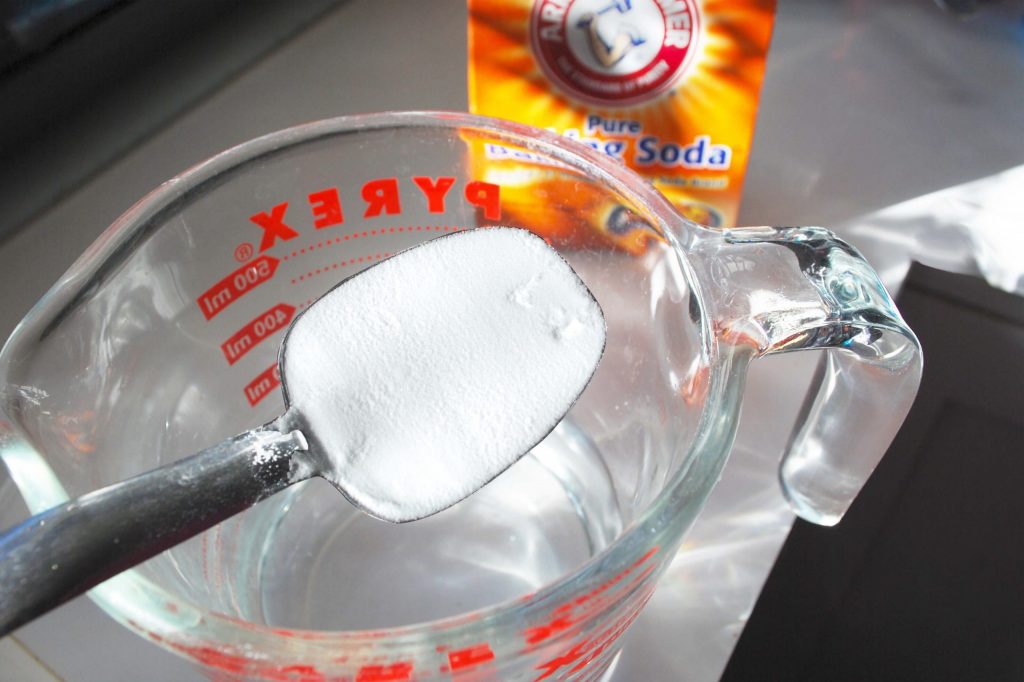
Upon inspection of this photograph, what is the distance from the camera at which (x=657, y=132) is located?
60cm

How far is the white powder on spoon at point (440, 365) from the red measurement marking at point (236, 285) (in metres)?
0.08

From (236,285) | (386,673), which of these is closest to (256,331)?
(236,285)

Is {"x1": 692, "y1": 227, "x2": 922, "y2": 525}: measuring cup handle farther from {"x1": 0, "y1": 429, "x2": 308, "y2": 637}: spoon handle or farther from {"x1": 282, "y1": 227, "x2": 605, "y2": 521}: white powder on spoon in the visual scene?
{"x1": 0, "y1": 429, "x2": 308, "y2": 637}: spoon handle

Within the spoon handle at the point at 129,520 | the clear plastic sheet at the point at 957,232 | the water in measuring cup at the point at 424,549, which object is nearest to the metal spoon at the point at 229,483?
the spoon handle at the point at 129,520

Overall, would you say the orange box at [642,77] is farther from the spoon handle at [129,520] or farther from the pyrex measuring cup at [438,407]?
the spoon handle at [129,520]

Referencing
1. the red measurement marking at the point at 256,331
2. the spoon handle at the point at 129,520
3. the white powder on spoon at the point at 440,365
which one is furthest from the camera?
the red measurement marking at the point at 256,331

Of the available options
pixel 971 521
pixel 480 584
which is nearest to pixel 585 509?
pixel 480 584

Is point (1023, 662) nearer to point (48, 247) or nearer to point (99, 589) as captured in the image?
point (99, 589)

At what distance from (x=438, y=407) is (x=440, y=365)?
0.8 inches

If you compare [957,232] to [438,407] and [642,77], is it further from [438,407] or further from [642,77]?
[438,407]

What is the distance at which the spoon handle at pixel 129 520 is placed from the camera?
32cm

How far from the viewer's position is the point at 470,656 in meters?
0.34

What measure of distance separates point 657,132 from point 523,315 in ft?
0.65

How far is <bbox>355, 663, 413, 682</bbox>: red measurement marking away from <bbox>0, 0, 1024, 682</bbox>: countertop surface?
0.63 ft
